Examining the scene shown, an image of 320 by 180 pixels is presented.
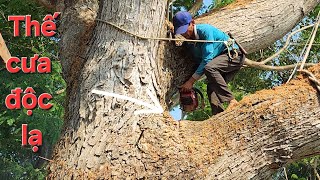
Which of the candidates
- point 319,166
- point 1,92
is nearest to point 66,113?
point 1,92

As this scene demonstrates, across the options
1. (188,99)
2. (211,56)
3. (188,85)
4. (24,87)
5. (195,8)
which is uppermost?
(195,8)

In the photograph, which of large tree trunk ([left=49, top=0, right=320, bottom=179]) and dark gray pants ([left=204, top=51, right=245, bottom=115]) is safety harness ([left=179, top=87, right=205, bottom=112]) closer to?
dark gray pants ([left=204, top=51, right=245, bottom=115])

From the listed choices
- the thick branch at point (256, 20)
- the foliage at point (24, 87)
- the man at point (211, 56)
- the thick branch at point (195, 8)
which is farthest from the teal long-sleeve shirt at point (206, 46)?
the foliage at point (24, 87)

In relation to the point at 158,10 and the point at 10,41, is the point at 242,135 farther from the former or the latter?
the point at 10,41

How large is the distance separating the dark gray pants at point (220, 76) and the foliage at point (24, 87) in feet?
8.80

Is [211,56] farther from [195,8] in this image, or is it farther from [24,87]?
[24,87]

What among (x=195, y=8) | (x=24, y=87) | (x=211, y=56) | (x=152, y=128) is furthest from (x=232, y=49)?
(x=24, y=87)

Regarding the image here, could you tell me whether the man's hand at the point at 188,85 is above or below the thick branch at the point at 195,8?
below

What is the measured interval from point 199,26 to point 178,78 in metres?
0.38

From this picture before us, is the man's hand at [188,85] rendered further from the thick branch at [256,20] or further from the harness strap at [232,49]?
the thick branch at [256,20]

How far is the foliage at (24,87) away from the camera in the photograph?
7.88 metres

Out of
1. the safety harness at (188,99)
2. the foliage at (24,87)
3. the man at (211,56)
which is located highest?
→ the man at (211,56)

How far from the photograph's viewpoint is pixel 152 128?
2.95 metres

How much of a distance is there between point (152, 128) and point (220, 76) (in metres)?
0.85
